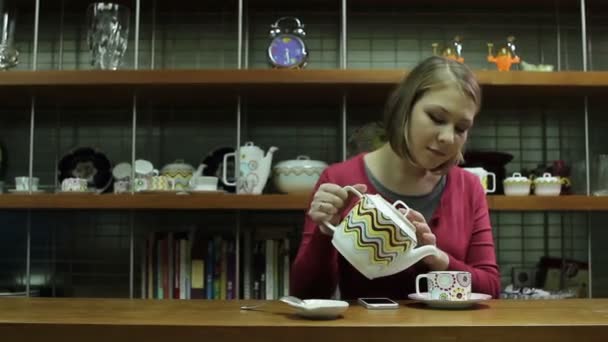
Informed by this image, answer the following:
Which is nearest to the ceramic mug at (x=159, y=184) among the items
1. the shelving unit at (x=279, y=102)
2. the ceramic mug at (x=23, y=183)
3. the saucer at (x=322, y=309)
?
the shelving unit at (x=279, y=102)

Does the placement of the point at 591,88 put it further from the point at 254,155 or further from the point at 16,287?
the point at 16,287

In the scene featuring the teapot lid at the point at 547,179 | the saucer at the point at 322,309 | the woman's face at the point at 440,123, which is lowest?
the saucer at the point at 322,309

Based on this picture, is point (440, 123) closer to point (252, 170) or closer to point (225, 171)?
point (252, 170)

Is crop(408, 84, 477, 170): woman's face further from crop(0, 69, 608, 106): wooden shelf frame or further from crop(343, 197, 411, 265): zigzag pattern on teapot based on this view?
crop(0, 69, 608, 106): wooden shelf frame

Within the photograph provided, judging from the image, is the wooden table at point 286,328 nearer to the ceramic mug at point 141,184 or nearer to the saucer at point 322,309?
the saucer at point 322,309

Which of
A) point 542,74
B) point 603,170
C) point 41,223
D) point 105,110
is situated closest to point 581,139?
point 603,170

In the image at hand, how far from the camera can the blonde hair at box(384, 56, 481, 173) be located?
1.22m

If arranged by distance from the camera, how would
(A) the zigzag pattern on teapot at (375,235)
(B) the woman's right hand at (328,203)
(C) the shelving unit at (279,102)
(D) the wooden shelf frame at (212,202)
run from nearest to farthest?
(A) the zigzag pattern on teapot at (375,235), (B) the woman's right hand at (328,203), (D) the wooden shelf frame at (212,202), (C) the shelving unit at (279,102)

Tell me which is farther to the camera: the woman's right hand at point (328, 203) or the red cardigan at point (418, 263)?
the red cardigan at point (418, 263)

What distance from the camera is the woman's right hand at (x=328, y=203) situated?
41.4 inches

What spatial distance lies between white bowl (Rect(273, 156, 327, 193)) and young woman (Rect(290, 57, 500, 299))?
72 cm

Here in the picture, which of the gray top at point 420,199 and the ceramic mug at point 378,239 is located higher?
the gray top at point 420,199

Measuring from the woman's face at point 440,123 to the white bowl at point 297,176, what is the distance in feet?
2.95

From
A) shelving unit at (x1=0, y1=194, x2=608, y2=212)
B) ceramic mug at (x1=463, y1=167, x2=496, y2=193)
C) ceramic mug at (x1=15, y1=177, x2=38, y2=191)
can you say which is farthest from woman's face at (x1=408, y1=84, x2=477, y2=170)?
ceramic mug at (x1=15, y1=177, x2=38, y2=191)
